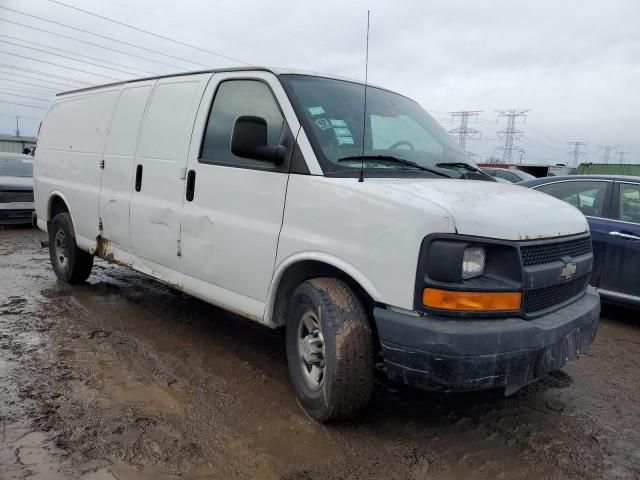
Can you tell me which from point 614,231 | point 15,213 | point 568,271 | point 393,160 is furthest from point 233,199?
point 15,213

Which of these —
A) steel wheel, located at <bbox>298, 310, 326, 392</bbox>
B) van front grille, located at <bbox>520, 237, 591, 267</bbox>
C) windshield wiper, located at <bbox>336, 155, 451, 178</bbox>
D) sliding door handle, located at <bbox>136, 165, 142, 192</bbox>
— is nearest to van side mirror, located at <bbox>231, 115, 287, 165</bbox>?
windshield wiper, located at <bbox>336, 155, 451, 178</bbox>

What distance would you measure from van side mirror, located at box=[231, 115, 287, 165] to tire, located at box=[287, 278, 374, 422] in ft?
2.67

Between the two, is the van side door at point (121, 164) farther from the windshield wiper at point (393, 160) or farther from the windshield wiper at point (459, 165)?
the windshield wiper at point (459, 165)

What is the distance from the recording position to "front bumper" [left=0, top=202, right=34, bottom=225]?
10.5m

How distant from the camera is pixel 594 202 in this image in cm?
593

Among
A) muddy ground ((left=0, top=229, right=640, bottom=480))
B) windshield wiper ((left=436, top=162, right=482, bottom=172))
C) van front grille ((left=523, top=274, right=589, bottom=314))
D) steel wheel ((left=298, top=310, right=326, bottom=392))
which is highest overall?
windshield wiper ((left=436, top=162, right=482, bottom=172))

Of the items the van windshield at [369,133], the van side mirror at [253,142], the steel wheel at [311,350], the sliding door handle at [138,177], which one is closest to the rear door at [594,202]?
the van windshield at [369,133]

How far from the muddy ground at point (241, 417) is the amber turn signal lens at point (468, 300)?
2.77 ft

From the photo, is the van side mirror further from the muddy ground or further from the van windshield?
the muddy ground

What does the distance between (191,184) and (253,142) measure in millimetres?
972

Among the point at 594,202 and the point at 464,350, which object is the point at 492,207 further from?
the point at 594,202

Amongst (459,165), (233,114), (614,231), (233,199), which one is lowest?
(614,231)

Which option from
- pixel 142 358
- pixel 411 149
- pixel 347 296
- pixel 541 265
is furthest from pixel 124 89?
pixel 541 265

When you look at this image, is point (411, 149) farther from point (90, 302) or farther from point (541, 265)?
point (90, 302)
